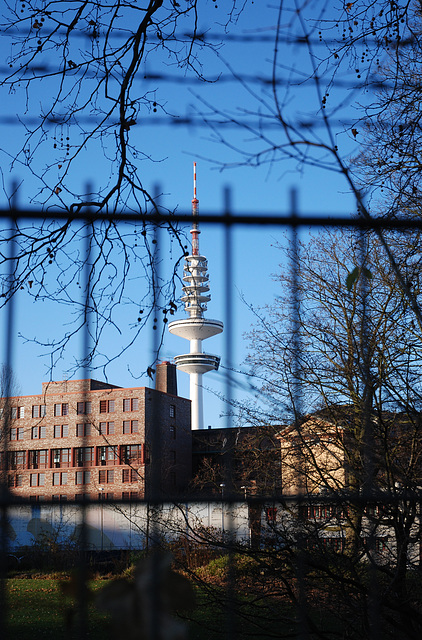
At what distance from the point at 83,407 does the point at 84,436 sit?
89 millimetres

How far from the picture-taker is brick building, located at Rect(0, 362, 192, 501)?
1364 mm

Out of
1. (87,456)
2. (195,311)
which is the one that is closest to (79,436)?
(87,456)

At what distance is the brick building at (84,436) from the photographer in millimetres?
1364

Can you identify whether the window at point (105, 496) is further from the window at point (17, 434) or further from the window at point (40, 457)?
the window at point (40, 457)

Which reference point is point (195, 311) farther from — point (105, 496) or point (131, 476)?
point (105, 496)

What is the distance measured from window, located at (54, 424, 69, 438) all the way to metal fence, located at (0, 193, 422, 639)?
320mm

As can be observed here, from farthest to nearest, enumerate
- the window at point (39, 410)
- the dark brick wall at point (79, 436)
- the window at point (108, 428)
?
the window at point (108, 428) < the window at point (39, 410) < the dark brick wall at point (79, 436)

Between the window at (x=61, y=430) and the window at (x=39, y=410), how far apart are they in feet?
0.57

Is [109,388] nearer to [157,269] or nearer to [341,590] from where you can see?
[157,269]

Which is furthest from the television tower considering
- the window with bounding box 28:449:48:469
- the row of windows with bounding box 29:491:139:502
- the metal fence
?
the window with bounding box 28:449:48:469

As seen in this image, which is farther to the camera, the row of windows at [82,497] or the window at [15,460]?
the window at [15,460]

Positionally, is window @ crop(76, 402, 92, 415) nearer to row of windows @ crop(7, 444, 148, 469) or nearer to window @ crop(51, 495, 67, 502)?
row of windows @ crop(7, 444, 148, 469)

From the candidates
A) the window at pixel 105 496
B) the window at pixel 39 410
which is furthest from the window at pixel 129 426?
the window at pixel 105 496

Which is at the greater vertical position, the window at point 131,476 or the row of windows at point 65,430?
the row of windows at point 65,430
